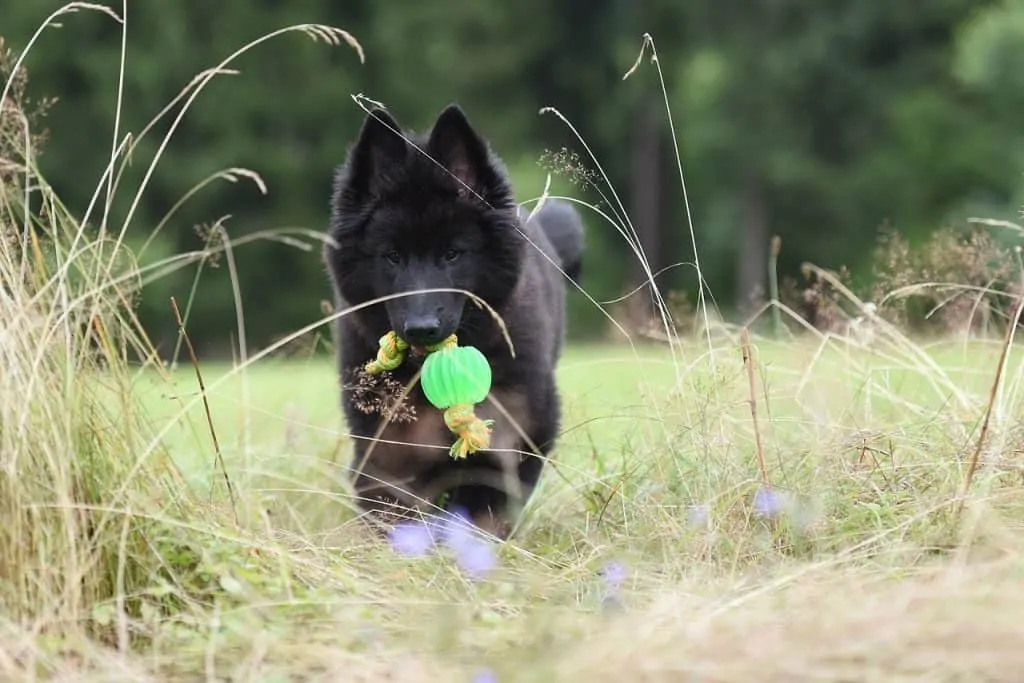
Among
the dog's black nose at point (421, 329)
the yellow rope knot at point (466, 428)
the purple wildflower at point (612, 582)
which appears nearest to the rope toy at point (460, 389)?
the yellow rope knot at point (466, 428)

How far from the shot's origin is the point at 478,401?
383cm

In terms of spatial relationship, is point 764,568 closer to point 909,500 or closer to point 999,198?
point 909,500

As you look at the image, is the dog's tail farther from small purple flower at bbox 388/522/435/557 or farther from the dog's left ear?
small purple flower at bbox 388/522/435/557

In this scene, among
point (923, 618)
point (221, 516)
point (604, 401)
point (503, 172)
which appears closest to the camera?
point (923, 618)

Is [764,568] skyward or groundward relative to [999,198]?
skyward

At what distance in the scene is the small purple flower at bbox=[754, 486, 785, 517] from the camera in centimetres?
288

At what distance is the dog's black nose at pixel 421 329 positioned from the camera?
360 cm

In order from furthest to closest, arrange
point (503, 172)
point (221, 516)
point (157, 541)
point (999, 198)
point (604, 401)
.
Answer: point (999, 198) < point (604, 401) < point (503, 172) < point (221, 516) < point (157, 541)

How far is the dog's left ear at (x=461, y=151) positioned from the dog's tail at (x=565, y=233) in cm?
144

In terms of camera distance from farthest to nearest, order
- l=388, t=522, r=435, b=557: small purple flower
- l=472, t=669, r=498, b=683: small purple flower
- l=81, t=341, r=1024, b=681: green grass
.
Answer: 1. l=388, t=522, r=435, b=557: small purple flower
2. l=81, t=341, r=1024, b=681: green grass
3. l=472, t=669, r=498, b=683: small purple flower

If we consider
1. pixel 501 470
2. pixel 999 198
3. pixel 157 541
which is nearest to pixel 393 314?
pixel 501 470

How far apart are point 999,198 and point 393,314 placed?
18.1 m

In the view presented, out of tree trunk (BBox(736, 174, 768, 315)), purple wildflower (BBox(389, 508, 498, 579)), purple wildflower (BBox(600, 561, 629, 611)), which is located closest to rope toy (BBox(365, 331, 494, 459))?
purple wildflower (BBox(389, 508, 498, 579))

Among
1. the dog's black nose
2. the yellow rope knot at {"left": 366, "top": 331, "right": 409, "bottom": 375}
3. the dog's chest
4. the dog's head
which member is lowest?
the dog's chest
